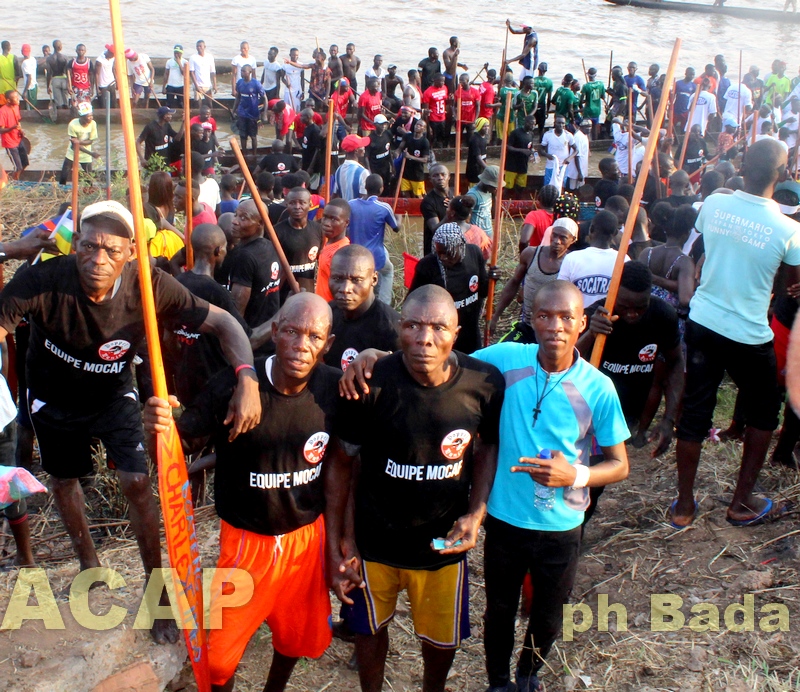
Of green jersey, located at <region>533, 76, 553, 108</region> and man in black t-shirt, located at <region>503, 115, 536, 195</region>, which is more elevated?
green jersey, located at <region>533, 76, 553, 108</region>

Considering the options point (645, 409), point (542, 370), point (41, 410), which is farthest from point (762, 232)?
point (41, 410)

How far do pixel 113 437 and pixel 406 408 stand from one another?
4.98 ft

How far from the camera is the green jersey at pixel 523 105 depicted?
650 inches

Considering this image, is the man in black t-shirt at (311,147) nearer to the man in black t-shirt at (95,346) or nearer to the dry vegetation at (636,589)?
the dry vegetation at (636,589)

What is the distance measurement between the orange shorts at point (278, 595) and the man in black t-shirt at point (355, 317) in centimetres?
122

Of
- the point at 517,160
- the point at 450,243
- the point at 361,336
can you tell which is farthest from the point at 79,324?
the point at 517,160

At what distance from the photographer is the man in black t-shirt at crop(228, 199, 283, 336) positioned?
6180 millimetres

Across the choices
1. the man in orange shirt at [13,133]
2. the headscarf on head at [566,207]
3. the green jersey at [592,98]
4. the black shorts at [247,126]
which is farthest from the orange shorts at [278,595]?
the green jersey at [592,98]

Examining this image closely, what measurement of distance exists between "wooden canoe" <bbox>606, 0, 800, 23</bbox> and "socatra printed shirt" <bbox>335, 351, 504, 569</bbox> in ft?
159

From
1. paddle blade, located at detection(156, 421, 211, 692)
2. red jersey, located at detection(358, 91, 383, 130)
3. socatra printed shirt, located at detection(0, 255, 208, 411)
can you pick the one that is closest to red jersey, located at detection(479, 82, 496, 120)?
red jersey, located at detection(358, 91, 383, 130)

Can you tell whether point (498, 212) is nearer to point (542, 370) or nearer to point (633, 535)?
Answer: point (633, 535)

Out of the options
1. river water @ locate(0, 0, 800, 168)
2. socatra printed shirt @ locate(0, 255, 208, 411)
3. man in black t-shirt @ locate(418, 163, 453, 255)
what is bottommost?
river water @ locate(0, 0, 800, 168)

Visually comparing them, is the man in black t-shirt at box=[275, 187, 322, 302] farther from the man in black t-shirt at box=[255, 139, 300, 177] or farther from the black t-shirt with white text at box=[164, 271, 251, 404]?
the man in black t-shirt at box=[255, 139, 300, 177]

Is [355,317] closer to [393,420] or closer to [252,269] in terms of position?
[393,420]
